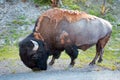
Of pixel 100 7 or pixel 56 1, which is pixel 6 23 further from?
pixel 100 7

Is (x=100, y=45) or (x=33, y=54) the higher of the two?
(x=33, y=54)

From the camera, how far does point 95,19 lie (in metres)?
12.4

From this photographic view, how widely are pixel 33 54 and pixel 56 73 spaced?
0.92 metres

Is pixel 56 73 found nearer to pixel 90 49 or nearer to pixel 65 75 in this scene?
pixel 65 75

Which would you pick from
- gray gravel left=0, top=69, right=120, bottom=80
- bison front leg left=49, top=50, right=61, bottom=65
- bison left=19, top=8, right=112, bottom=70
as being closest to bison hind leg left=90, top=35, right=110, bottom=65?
bison left=19, top=8, right=112, bottom=70

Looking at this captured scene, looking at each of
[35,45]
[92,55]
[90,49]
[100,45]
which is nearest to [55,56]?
[35,45]

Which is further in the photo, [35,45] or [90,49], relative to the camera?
[90,49]

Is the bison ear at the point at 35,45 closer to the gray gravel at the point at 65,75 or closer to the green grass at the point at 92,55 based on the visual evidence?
the gray gravel at the point at 65,75

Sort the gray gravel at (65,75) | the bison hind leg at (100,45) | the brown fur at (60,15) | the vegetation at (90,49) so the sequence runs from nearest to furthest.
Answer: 1. the gray gravel at (65,75)
2. the brown fur at (60,15)
3. the bison hind leg at (100,45)
4. the vegetation at (90,49)

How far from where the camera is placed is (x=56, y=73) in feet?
36.8

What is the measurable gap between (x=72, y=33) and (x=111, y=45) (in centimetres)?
415

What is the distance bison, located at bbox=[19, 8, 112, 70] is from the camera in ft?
35.6

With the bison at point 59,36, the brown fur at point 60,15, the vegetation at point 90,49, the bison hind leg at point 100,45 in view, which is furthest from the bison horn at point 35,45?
the bison hind leg at point 100,45

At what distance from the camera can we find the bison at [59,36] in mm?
10859
